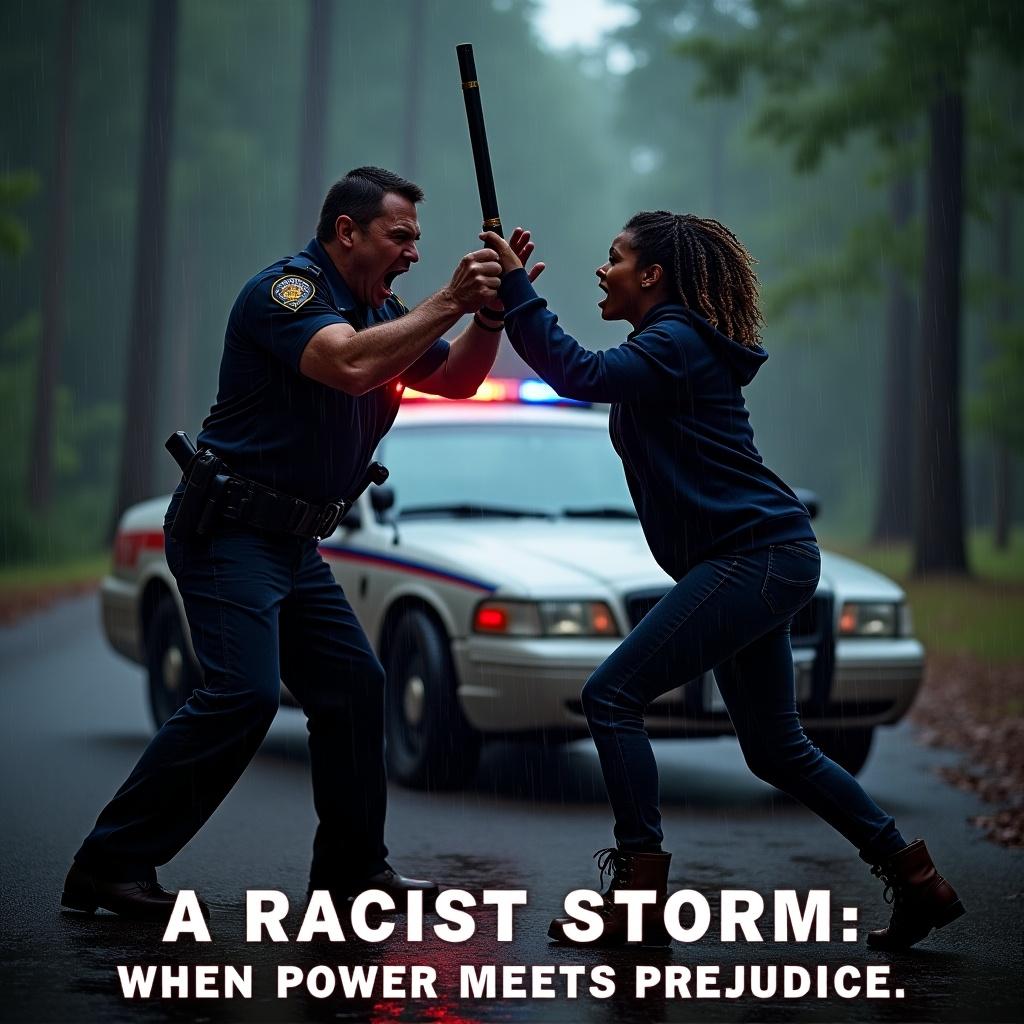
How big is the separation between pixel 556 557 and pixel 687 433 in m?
3.33

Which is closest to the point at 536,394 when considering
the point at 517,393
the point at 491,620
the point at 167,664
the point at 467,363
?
the point at 517,393

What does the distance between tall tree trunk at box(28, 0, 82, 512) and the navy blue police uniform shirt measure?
3323 centimetres

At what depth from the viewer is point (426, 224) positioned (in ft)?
205

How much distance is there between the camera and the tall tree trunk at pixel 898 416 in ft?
122

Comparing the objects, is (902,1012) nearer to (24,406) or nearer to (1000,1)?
(1000,1)

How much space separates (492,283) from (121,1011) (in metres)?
2.15

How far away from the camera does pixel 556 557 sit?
8.87 m

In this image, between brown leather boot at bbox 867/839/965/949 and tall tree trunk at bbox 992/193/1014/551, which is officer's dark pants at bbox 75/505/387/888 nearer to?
brown leather boot at bbox 867/839/965/949

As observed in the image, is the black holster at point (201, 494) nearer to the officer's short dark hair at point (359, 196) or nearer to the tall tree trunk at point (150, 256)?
the officer's short dark hair at point (359, 196)

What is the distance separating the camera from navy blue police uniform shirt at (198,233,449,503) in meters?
5.71

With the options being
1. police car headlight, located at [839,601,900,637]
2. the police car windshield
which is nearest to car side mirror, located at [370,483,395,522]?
the police car windshield

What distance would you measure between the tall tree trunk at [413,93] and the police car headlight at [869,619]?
40.9m

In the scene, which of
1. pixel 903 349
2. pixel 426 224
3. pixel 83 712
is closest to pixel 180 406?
pixel 426 224

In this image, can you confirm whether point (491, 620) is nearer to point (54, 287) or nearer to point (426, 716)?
point (426, 716)
